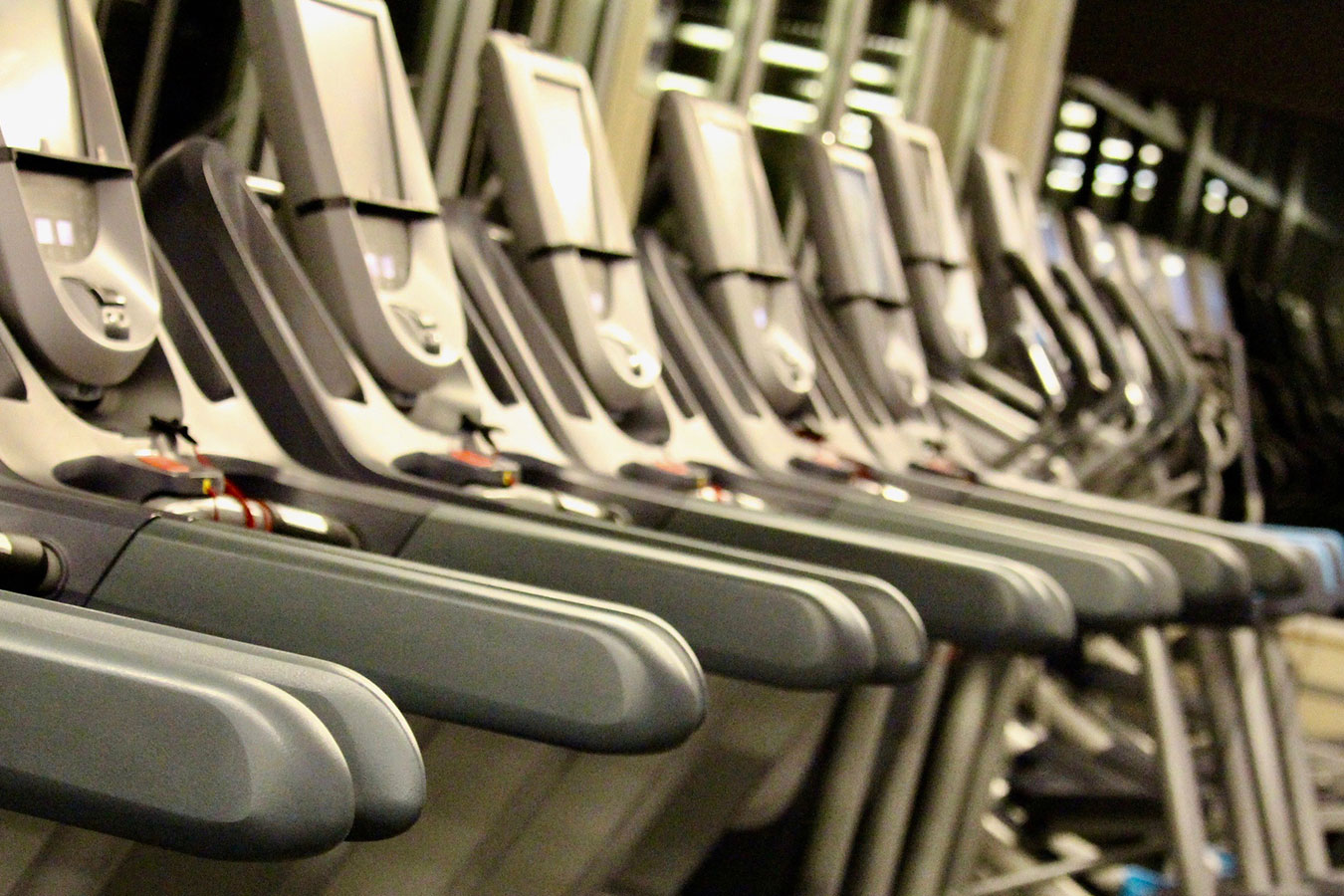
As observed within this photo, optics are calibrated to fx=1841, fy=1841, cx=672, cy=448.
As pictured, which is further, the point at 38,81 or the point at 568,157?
the point at 568,157

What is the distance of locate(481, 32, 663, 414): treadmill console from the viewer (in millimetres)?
2959

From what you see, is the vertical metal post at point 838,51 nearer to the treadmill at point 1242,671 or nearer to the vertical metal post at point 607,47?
the vertical metal post at point 607,47

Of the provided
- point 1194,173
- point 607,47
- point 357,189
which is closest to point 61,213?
point 357,189

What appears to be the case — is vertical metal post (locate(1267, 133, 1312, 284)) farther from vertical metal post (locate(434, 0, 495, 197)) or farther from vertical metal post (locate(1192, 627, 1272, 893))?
vertical metal post (locate(1192, 627, 1272, 893))

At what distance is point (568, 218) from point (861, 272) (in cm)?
142

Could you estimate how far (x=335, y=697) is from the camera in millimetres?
1048

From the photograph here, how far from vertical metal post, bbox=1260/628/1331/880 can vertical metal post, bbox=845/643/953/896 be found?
147 cm

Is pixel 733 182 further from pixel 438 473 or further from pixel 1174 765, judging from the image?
pixel 438 473

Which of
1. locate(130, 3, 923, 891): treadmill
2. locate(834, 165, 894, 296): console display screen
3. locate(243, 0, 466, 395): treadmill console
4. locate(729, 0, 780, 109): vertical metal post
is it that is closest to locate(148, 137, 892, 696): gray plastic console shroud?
locate(130, 3, 923, 891): treadmill

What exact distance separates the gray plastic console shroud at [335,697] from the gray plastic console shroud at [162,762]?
0.04m

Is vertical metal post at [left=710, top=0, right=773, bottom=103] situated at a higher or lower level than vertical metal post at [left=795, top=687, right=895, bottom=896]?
higher

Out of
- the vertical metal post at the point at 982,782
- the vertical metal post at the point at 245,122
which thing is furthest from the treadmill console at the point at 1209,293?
the vertical metal post at the point at 982,782

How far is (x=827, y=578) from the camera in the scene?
72.7 inches

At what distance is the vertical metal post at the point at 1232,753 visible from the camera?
3.37m
